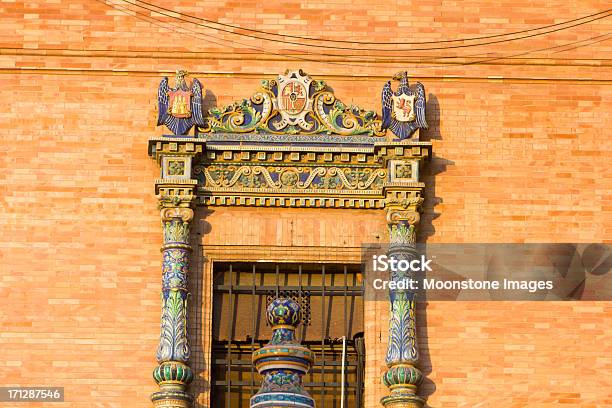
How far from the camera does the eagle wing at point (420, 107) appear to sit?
23672 millimetres

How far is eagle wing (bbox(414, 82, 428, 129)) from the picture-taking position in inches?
932

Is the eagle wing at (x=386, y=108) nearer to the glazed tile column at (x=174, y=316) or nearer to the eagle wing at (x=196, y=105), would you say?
the eagle wing at (x=196, y=105)

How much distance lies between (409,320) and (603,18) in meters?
5.33

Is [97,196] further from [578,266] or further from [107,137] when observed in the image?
[578,266]

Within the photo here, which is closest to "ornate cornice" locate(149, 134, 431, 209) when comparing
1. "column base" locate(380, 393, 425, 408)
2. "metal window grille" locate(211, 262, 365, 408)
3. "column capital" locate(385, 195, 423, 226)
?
"column capital" locate(385, 195, 423, 226)

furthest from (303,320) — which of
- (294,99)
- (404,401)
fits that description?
(294,99)

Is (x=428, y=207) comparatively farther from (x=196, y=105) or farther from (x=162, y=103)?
(x=162, y=103)

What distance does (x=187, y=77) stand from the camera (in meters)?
24.2

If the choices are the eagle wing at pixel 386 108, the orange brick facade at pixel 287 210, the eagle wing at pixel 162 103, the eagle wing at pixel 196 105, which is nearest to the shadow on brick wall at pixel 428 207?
the orange brick facade at pixel 287 210

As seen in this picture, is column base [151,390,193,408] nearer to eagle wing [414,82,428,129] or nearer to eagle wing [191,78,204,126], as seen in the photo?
eagle wing [191,78,204,126]

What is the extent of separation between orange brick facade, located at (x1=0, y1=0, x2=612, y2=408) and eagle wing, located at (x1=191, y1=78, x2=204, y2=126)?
1.10 ft

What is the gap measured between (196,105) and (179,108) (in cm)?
27

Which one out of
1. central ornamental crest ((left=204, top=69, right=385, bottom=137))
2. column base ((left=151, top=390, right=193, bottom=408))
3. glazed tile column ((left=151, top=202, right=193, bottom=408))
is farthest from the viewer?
central ornamental crest ((left=204, top=69, right=385, bottom=137))

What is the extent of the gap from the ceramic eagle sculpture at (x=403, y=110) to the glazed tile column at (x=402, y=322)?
947mm
